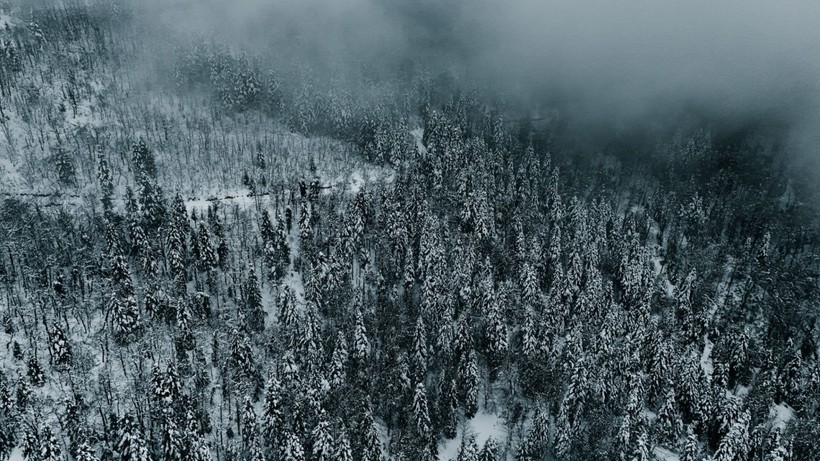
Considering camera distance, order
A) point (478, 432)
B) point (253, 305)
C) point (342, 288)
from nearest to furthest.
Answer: point (478, 432), point (253, 305), point (342, 288)

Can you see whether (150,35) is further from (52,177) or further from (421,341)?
(421,341)

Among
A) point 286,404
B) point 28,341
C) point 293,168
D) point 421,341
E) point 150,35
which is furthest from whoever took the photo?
point 150,35

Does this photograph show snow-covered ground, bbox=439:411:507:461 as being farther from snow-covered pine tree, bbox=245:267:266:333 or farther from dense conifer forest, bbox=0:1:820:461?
snow-covered pine tree, bbox=245:267:266:333

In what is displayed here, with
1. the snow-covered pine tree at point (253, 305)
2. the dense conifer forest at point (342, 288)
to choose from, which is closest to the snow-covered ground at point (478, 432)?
the dense conifer forest at point (342, 288)

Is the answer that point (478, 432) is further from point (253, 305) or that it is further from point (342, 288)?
point (253, 305)

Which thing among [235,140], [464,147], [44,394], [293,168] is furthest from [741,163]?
[44,394]

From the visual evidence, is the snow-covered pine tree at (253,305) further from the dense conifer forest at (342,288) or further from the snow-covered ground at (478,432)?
the snow-covered ground at (478,432)

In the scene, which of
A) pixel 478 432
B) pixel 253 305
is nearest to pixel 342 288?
pixel 253 305

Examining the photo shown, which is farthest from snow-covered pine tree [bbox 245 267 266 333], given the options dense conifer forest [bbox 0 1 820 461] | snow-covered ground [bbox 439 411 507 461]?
snow-covered ground [bbox 439 411 507 461]
